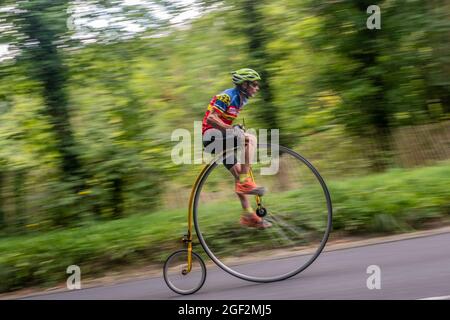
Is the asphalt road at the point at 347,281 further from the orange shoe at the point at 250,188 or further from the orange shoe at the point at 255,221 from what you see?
the orange shoe at the point at 250,188

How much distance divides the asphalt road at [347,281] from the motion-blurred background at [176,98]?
1194 mm

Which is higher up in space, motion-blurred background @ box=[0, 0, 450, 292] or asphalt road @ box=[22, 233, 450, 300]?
motion-blurred background @ box=[0, 0, 450, 292]

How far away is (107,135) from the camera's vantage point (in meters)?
8.41

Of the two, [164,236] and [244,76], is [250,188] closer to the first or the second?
[244,76]

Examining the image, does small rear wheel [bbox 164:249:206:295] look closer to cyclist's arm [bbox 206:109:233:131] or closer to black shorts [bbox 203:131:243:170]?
black shorts [bbox 203:131:243:170]

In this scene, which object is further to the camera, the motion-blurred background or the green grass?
the motion-blurred background

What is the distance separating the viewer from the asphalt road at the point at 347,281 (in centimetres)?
503

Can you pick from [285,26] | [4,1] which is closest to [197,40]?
[285,26]

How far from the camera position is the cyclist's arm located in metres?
5.43

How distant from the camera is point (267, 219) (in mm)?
5746

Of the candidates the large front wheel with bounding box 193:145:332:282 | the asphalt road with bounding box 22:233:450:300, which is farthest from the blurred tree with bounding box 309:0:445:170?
the large front wheel with bounding box 193:145:332:282

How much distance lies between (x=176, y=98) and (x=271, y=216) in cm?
360

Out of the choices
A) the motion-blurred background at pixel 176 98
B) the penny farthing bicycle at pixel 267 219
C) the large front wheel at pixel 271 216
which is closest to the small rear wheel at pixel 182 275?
the penny farthing bicycle at pixel 267 219

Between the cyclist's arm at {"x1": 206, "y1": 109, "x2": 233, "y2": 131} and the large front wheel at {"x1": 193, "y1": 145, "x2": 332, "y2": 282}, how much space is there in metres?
0.28
